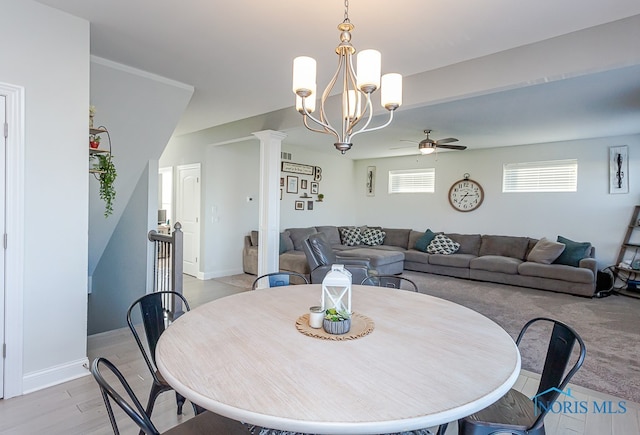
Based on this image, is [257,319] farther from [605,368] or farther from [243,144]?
[243,144]

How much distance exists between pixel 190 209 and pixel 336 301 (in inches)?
208

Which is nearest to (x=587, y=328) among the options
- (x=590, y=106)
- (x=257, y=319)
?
(x=590, y=106)

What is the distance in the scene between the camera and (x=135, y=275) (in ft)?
13.1

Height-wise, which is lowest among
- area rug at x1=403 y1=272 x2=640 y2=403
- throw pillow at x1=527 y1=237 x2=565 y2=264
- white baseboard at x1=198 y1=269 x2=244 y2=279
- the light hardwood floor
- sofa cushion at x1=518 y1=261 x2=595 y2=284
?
the light hardwood floor

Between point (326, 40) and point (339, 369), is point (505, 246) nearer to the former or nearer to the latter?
point (326, 40)

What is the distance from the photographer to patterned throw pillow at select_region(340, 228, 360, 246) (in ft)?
24.7

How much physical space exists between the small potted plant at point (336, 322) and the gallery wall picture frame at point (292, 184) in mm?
5601

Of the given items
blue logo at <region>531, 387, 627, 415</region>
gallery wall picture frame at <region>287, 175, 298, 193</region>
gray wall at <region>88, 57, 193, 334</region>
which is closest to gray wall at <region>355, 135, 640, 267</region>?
gallery wall picture frame at <region>287, 175, 298, 193</region>

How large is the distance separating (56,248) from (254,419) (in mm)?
2237

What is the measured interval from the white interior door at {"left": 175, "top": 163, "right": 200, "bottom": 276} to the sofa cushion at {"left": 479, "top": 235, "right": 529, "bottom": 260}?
5290mm

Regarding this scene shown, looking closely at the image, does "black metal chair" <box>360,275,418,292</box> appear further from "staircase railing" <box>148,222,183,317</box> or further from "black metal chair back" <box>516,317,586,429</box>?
"staircase railing" <box>148,222,183,317</box>

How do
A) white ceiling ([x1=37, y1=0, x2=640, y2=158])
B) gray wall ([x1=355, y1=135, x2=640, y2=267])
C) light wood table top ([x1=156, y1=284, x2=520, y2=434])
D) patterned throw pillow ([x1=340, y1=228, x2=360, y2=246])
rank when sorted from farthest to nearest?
1. patterned throw pillow ([x1=340, y1=228, x2=360, y2=246])
2. gray wall ([x1=355, y1=135, x2=640, y2=267])
3. white ceiling ([x1=37, y1=0, x2=640, y2=158])
4. light wood table top ([x1=156, y1=284, x2=520, y2=434])

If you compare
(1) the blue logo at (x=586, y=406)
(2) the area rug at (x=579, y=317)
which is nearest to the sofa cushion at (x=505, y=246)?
(2) the area rug at (x=579, y=317)

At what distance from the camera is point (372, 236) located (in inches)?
304
